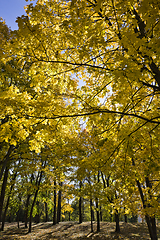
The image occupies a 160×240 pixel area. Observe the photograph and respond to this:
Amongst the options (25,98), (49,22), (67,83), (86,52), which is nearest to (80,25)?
(86,52)

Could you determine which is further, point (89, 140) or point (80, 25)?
point (89, 140)

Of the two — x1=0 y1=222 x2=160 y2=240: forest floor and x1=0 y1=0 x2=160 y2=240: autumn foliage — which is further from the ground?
x1=0 y1=0 x2=160 y2=240: autumn foliage

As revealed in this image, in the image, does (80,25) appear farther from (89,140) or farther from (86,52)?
(89,140)

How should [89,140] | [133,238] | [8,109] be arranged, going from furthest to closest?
[133,238]
[89,140]
[8,109]

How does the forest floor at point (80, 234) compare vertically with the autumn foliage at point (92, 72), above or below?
below

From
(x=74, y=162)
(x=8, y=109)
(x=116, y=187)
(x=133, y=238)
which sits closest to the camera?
(x=8, y=109)

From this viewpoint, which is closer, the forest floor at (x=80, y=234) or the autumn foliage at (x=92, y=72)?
the autumn foliage at (x=92, y=72)

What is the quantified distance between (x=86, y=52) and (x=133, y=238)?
11.9 meters

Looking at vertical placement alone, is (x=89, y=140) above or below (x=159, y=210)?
above

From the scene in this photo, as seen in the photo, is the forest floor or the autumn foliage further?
the forest floor

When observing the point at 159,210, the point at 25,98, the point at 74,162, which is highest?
the point at 25,98

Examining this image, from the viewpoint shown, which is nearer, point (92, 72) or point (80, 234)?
point (92, 72)

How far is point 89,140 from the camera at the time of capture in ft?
25.5

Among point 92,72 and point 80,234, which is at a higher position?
point 92,72
